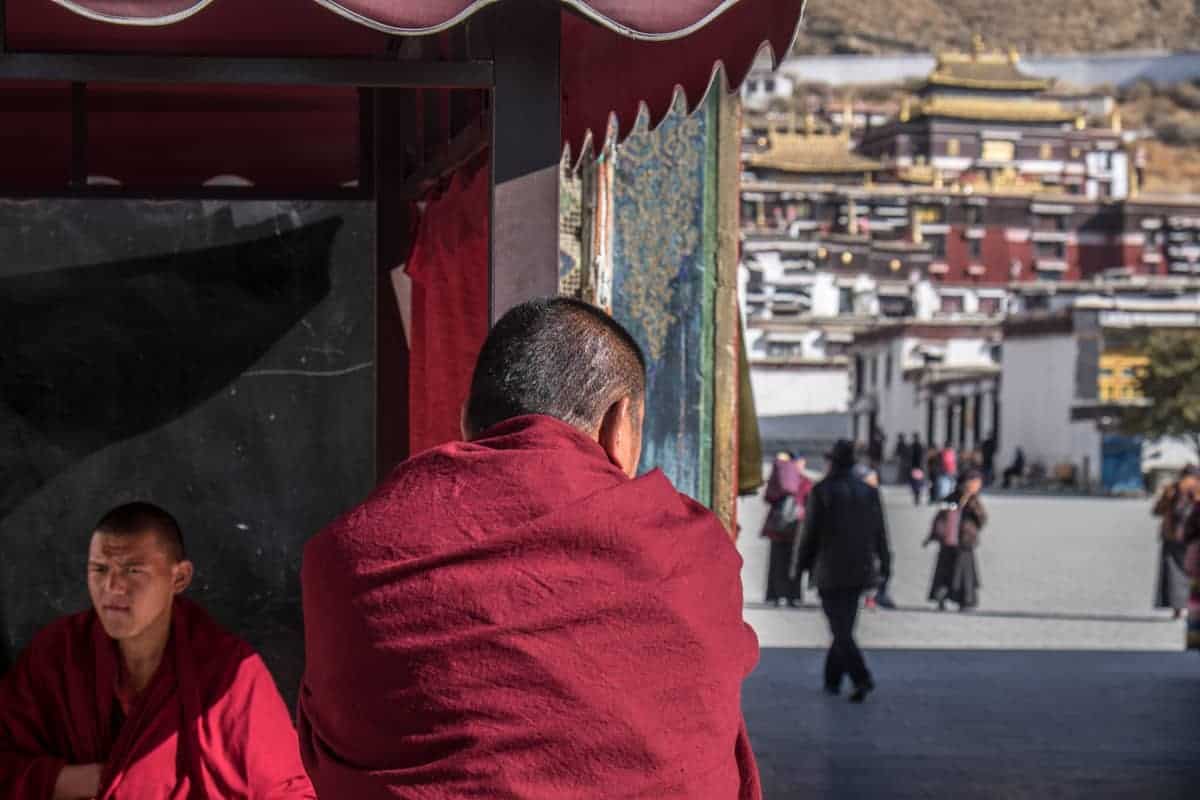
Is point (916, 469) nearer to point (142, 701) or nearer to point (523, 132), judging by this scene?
point (142, 701)

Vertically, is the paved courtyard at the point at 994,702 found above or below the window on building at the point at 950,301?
below

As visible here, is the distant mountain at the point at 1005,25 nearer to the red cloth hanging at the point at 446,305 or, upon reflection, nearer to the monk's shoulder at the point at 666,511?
the red cloth hanging at the point at 446,305

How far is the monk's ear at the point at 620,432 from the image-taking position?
7.16 feet

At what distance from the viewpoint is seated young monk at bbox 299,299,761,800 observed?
2037 millimetres

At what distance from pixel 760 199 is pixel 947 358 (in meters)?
12.6

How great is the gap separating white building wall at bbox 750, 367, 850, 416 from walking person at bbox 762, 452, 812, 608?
113 feet

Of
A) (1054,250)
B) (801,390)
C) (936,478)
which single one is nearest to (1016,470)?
(801,390)

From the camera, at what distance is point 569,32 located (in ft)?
11.5

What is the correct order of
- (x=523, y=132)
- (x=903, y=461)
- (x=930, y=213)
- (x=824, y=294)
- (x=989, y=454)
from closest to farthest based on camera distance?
(x=523, y=132)
(x=903, y=461)
(x=989, y=454)
(x=824, y=294)
(x=930, y=213)

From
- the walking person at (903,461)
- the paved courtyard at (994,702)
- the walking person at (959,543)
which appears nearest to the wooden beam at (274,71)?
the paved courtyard at (994,702)

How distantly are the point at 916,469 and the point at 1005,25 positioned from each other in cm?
7604

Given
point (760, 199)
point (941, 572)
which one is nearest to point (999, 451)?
point (760, 199)

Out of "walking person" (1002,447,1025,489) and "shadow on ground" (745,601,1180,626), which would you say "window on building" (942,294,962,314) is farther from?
"shadow on ground" (745,601,1180,626)

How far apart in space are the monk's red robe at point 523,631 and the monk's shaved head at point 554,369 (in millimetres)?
38
